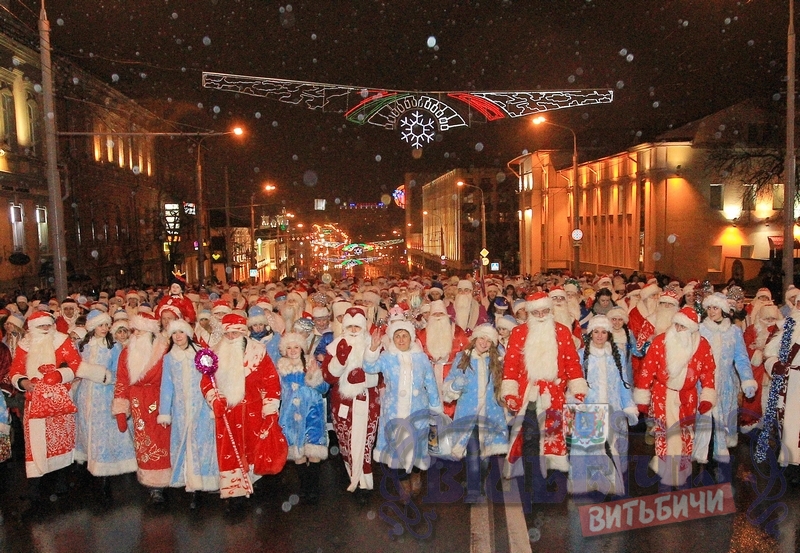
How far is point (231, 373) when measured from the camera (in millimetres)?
7172

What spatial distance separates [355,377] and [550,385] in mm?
1850

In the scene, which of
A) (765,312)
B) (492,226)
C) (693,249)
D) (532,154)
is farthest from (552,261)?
(765,312)

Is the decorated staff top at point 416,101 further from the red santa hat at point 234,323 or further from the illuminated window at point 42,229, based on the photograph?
the illuminated window at point 42,229

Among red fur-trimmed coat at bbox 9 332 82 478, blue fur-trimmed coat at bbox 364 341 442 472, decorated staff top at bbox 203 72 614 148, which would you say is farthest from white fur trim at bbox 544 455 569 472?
decorated staff top at bbox 203 72 614 148

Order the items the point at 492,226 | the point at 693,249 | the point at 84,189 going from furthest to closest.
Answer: the point at 492,226 < the point at 693,249 < the point at 84,189

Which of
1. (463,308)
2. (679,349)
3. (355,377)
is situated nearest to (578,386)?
(679,349)

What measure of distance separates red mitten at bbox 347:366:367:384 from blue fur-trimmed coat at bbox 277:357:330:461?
1.19 ft

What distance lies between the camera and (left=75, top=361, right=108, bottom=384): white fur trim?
7.81 meters

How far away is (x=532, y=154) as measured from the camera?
64.1 metres

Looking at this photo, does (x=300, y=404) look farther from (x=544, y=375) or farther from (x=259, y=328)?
(x=544, y=375)

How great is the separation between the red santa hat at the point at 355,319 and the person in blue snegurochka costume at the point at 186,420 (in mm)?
1463

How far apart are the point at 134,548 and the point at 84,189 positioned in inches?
1326

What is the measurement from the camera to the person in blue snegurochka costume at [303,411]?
7.40m

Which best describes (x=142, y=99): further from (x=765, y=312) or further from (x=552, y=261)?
(x=765, y=312)
